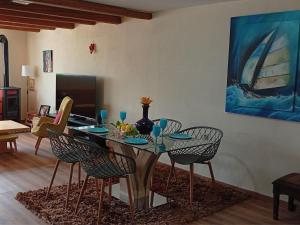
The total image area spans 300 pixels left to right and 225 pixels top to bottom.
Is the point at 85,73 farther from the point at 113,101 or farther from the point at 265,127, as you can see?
the point at 265,127

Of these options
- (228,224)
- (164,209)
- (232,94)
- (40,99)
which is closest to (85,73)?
(40,99)

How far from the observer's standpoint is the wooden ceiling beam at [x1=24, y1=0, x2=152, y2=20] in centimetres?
408

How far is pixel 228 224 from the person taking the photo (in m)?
3.16

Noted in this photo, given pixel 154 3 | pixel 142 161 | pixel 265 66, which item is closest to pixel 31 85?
pixel 154 3

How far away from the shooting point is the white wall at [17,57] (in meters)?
8.12

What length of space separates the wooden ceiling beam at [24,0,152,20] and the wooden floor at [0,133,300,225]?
223 cm

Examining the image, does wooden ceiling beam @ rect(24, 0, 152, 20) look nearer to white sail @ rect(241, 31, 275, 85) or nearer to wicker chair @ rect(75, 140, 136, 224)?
white sail @ rect(241, 31, 275, 85)

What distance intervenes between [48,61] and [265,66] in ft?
17.4

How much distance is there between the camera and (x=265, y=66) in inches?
149

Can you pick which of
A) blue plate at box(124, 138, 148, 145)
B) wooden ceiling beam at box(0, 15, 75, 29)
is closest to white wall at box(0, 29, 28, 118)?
wooden ceiling beam at box(0, 15, 75, 29)

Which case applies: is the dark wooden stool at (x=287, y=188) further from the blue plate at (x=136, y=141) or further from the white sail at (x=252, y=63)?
the blue plate at (x=136, y=141)

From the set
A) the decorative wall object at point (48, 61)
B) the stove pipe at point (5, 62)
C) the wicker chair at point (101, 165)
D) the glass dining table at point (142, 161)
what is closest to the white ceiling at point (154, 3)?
the glass dining table at point (142, 161)

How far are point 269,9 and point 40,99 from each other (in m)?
6.01

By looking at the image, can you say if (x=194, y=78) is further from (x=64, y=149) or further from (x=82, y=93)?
(x=82, y=93)
